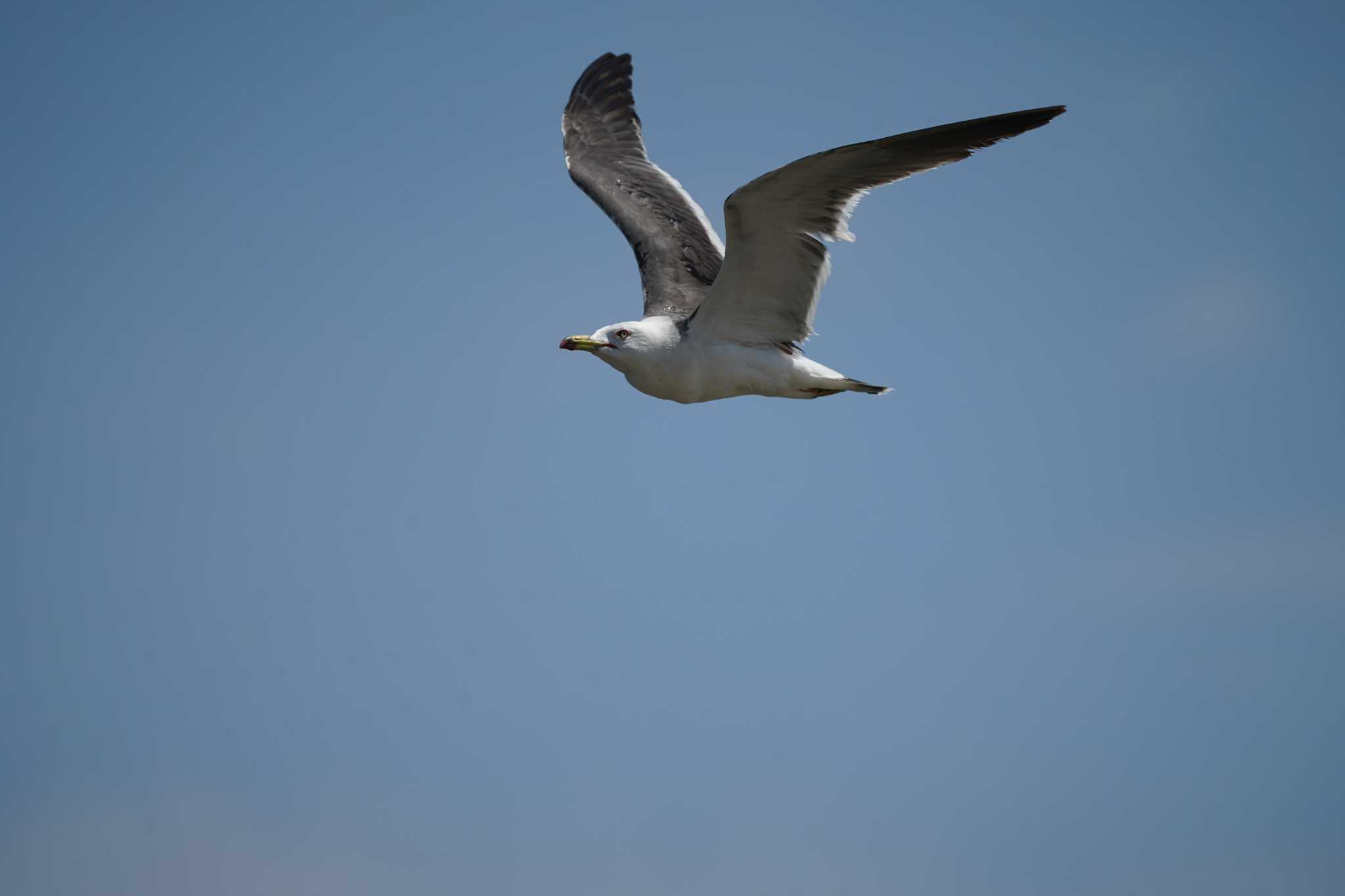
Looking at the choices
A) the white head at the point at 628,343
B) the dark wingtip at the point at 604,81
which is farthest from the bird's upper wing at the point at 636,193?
the white head at the point at 628,343

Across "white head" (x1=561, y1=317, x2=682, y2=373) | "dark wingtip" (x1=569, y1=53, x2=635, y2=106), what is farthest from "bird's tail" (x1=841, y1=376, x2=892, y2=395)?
"dark wingtip" (x1=569, y1=53, x2=635, y2=106)

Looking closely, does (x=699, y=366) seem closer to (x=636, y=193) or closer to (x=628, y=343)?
(x=628, y=343)

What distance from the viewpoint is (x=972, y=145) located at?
1046 cm

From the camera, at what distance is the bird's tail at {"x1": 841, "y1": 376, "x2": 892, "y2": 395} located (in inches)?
471

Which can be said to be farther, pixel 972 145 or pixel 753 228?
pixel 753 228

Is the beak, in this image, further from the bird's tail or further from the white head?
the bird's tail

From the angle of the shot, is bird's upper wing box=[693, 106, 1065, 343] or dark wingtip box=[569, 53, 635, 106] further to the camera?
dark wingtip box=[569, 53, 635, 106]

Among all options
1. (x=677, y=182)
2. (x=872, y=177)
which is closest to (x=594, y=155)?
(x=677, y=182)

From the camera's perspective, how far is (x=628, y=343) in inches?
469

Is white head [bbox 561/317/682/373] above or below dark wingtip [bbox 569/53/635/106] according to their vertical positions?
below

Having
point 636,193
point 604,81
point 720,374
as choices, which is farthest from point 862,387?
point 604,81

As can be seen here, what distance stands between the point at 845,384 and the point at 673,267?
2839 mm

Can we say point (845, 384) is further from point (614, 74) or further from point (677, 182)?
point (614, 74)

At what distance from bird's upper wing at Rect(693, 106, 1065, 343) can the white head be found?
0.39 metres
